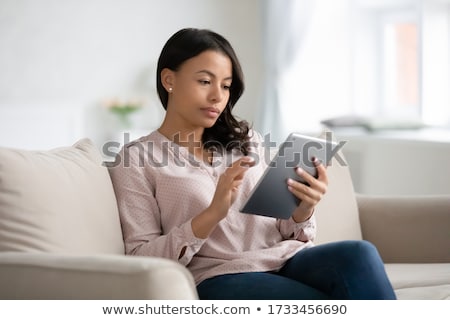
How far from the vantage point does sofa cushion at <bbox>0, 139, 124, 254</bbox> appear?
1783 mm

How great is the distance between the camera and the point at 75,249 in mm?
1839

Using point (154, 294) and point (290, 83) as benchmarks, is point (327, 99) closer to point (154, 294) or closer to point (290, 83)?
point (290, 83)

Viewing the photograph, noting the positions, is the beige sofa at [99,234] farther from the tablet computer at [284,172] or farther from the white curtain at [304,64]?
the white curtain at [304,64]

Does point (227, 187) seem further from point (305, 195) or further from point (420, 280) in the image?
point (420, 280)

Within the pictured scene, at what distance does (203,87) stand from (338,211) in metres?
0.71

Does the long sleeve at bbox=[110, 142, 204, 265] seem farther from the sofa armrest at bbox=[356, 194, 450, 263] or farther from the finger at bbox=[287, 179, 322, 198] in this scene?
the sofa armrest at bbox=[356, 194, 450, 263]

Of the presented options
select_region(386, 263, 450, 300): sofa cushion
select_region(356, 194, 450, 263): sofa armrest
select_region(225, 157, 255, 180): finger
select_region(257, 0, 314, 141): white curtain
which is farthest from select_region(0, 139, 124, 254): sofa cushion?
select_region(257, 0, 314, 141): white curtain

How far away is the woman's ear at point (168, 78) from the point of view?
2148mm

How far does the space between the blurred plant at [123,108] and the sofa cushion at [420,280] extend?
306 centimetres

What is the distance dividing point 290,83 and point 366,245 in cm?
337

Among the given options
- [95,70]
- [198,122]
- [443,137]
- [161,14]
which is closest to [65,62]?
[95,70]

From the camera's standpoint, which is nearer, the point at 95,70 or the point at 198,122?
the point at 198,122

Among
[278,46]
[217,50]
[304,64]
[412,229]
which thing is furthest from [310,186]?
[304,64]

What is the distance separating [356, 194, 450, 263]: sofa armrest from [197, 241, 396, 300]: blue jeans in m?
0.73
